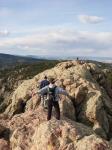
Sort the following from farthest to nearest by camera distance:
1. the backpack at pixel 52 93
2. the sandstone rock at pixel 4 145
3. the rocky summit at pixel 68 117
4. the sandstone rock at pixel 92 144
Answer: the backpack at pixel 52 93 < the sandstone rock at pixel 4 145 < the rocky summit at pixel 68 117 < the sandstone rock at pixel 92 144

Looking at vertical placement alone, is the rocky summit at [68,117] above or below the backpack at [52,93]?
below

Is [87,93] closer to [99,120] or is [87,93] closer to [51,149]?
[99,120]

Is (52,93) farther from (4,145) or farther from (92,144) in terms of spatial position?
(92,144)

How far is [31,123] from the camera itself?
29922mm

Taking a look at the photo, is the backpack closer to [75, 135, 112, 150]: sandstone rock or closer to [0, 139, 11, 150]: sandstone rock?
[0, 139, 11, 150]: sandstone rock

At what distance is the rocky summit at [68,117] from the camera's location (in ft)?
79.4

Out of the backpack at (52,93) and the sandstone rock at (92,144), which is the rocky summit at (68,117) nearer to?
the sandstone rock at (92,144)

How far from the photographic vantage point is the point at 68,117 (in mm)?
36750

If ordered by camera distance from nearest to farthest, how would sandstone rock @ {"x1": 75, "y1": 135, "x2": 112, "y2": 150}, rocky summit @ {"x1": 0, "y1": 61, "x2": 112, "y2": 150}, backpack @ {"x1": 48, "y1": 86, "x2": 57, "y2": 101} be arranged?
sandstone rock @ {"x1": 75, "y1": 135, "x2": 112, "y2": 150}, rocky summit @ {"x1": 0, "y1": 61, "x2": 112, "y2": 150}, backpack @ {"x1": 48, "y1": 86, "x2": 57, "y2": 101}

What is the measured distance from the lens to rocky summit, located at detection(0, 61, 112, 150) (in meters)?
24.2

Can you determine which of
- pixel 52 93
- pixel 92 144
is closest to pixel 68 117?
pixel 52 93

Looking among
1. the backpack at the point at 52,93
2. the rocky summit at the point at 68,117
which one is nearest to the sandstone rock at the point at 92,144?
the rocky summit at the point at 68,117

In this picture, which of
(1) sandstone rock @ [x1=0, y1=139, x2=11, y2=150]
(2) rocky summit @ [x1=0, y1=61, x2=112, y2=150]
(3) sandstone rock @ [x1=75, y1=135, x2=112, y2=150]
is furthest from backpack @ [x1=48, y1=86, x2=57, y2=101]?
(3) sandstone rock @ [x1=75, y1=135, x2=112, y2=150]

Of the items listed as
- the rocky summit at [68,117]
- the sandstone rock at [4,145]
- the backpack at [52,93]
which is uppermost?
the backpack at [52,93]
